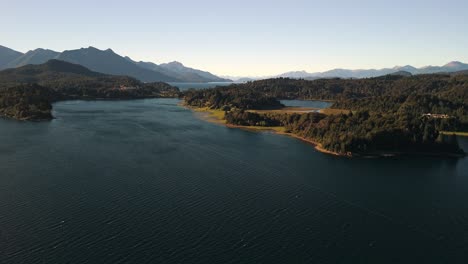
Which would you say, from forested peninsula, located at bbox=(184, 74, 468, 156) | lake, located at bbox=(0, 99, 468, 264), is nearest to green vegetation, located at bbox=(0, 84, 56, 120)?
lake, located at bbox=(0, 99, 468, 264)

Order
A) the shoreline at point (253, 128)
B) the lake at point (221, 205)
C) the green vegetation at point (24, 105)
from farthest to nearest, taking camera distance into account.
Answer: the green vegetation at point (24, 105) < the shoreline at point (253, 128) < the lake at point (221, 205)

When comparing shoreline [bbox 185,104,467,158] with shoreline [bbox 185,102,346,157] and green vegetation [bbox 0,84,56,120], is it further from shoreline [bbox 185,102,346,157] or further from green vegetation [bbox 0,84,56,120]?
green vegetation [bbox 0,84,56,120]

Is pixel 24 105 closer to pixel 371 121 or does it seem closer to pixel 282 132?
pixel 282 132

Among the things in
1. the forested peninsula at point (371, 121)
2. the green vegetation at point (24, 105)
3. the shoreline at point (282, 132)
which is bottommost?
the shoreline at point (282, 132)

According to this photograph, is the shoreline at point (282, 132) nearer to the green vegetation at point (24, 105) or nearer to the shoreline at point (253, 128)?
the shoreline at point (253, 128)

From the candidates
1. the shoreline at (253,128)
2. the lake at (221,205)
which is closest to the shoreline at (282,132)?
the shoreline at (253,128)

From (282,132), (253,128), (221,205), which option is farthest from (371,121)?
(221,205)

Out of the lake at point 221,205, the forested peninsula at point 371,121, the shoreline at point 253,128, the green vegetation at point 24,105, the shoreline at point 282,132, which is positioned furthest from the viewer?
the green vegetation at point 24,105

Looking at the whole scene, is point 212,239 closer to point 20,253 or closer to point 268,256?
point 268,256

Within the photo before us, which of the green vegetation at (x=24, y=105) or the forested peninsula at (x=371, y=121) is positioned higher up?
the green vegetation at (x=24, y=105)
